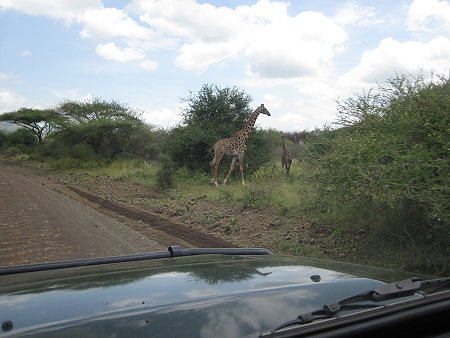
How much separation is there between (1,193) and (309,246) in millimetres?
12936

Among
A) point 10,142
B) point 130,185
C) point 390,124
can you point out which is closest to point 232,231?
point 390,124

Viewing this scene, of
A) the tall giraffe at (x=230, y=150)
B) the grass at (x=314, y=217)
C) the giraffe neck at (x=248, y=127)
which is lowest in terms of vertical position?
the grass at (x=314, y=217)

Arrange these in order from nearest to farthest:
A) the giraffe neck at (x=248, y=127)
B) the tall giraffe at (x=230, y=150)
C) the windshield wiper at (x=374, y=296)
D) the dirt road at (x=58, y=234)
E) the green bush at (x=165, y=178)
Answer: the windshield wiper at (x=374, y=296), the dirt road at (x=58, y=234), the green bush at (x=165, y=178), the tall giraffe at (x=230, y=150), the giraffe neck at (x=248, y=127)

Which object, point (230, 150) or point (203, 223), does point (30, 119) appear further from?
point (203, 223)

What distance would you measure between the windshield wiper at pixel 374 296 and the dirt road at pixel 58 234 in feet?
23.7

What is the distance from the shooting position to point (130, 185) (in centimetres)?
2239

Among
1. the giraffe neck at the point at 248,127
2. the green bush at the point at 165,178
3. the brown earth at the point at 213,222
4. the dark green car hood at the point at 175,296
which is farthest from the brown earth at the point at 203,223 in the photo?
the dark green car hood at the point at 175,296

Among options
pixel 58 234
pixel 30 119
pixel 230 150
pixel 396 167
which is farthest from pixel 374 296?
pixel 30 119

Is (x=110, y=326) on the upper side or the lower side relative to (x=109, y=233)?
upper

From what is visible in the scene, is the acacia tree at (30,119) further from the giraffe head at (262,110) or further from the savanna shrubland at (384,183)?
the savanna shrubland at (384,183)

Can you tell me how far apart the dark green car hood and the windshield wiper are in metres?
0.17

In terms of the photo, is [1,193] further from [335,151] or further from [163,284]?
[163,284]

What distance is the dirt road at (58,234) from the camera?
9016 mm

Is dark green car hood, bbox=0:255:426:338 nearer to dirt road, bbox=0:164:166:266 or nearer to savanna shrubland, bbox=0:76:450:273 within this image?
savanna shrubland, bbox=0:76:450:273
